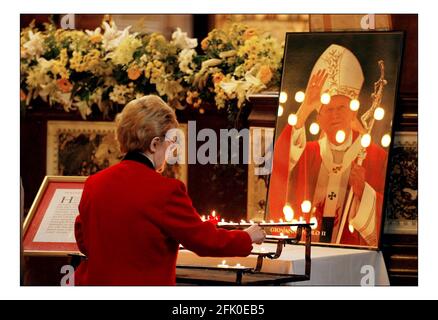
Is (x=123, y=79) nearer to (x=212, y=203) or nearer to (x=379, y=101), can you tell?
(x=212, y=203)

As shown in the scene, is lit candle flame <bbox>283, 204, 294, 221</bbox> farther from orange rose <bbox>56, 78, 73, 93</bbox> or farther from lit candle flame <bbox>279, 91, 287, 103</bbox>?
orange rose <bbox>56, 78, 73, 93</bbox>

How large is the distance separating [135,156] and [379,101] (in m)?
1.88

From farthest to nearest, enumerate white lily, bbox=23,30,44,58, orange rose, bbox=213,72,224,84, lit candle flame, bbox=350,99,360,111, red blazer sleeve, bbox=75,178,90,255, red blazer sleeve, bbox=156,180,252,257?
white lily, bbox=23,30,44,58, orange rose, bbox=213,72,224,84, lit candle flame, bbox=350,99,360,111, red blazer sleeve, bbox=75,178,90,255, red blazer sleeve, bbox=156,180,252,257

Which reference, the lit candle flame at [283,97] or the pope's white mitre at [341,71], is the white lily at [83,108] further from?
the pope's white mitre at [341,71]

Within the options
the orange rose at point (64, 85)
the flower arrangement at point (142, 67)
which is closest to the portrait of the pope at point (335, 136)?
the flower arrangement at point (142, 67)

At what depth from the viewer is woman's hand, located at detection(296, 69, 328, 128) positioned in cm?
538

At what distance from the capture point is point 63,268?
5.46 m

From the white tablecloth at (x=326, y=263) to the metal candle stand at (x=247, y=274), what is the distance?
180 millimetres

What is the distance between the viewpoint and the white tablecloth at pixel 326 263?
4691 millimetres

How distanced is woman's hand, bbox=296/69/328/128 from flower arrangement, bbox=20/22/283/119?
0.27 meters

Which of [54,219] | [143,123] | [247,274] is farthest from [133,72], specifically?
[143,123]

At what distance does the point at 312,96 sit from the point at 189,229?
1.96 metres

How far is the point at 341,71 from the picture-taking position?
5.31 metres

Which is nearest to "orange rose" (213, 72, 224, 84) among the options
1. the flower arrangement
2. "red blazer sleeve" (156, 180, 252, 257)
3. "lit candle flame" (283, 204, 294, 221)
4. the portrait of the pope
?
the flower arrangement
